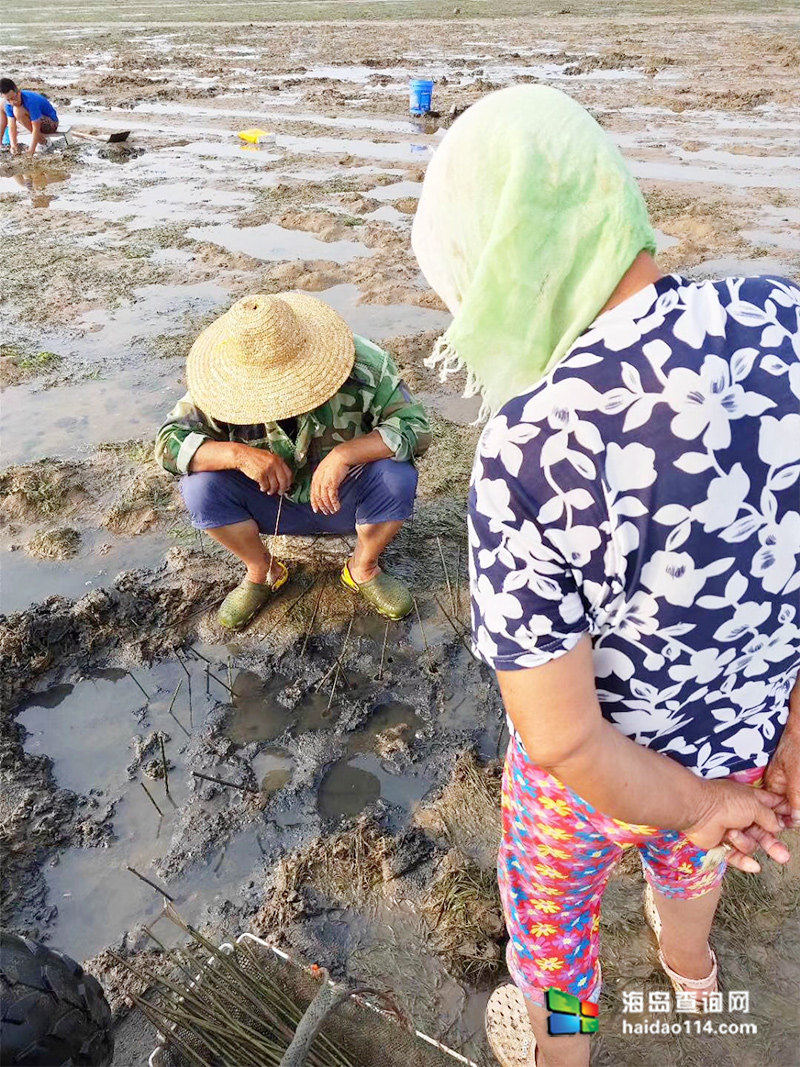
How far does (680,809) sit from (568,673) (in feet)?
1.39

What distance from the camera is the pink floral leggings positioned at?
138 centimetres

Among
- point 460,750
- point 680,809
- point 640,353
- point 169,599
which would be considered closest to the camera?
point 640,353

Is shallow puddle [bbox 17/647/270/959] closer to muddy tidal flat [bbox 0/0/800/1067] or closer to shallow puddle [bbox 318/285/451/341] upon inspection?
muddy tidal flat [bbox 0/0/800/1067]

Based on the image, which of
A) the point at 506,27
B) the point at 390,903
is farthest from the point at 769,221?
the point at 506,27

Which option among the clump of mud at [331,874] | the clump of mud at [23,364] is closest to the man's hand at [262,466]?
the clump of mud at [331,874]

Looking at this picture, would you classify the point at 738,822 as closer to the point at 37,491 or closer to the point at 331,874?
the point at 331,874

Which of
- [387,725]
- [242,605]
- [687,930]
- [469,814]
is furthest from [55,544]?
[687,930]

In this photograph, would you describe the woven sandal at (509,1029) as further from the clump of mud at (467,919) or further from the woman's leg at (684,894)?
the woman's leg at (684,894)

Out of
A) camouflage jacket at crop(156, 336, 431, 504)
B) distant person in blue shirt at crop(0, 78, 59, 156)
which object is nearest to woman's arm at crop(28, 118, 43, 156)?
distant person in blue shirt at crop(0, 78, 59, 156)

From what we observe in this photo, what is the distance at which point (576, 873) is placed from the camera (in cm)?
147

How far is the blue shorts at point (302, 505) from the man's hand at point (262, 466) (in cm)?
18

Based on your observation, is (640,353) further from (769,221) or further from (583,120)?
(769,221)

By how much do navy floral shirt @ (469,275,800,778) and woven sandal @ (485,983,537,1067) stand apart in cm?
136

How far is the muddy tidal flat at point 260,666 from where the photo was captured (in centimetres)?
223
